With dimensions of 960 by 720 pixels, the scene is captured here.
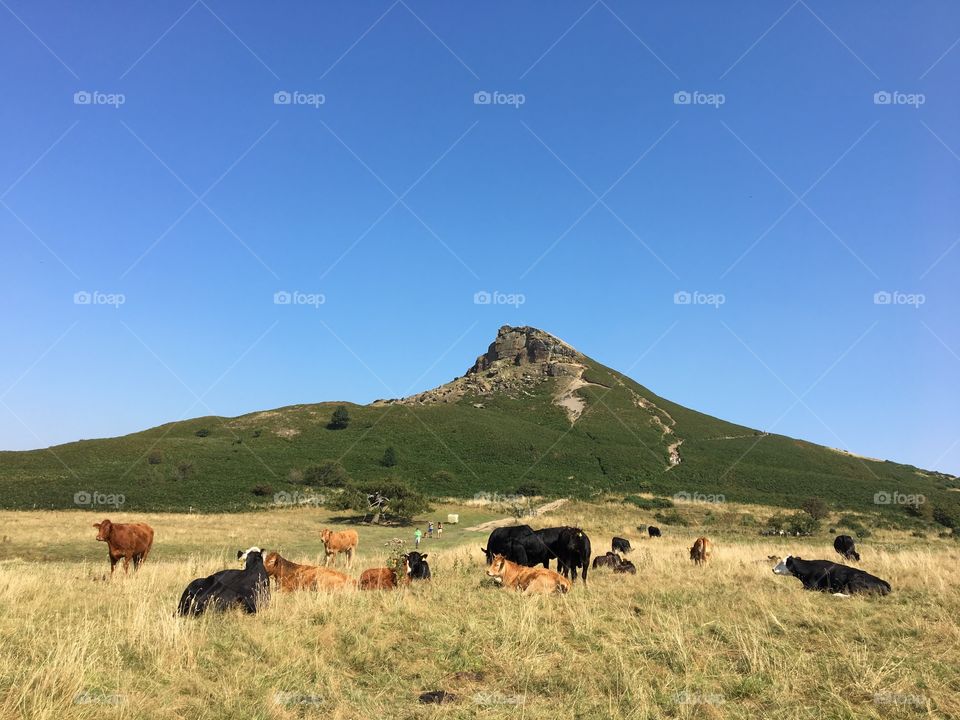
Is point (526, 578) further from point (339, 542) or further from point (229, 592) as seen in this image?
point (339, 542)

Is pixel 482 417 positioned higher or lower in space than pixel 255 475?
higher

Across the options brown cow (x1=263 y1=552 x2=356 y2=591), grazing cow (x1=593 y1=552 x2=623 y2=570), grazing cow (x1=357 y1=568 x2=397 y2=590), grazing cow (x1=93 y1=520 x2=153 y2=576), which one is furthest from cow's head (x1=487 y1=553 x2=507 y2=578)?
grazing cow (x1=93 y1=520 x2=153 y2=576)

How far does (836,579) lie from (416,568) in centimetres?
919

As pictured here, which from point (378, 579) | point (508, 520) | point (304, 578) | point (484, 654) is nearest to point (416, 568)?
point (378, 579)

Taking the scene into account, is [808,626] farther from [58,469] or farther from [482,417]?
[482,417]

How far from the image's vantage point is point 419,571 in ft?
44.8

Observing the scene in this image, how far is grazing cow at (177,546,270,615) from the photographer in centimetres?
942

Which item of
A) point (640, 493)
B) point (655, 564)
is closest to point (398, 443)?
point (640, 493)

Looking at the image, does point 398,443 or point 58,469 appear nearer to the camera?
point 58,469

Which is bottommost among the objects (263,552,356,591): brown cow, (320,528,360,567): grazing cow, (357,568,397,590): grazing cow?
(320,528,360,567): grazing cow

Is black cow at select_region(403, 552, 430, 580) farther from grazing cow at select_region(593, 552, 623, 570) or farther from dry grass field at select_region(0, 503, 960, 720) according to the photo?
grazing cow at select_region(593, 552, 623, 570)

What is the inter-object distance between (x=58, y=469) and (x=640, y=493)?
7094cm

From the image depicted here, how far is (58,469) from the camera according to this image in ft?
232

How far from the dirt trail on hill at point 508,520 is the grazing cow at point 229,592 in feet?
99.6
